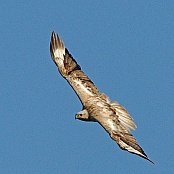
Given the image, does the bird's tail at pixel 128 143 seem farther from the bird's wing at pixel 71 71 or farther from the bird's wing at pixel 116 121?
the bird's wing at pixel 71 71

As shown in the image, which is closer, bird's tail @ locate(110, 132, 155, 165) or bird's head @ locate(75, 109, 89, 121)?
bird's tail @ locate(110, 132, 155, 165)

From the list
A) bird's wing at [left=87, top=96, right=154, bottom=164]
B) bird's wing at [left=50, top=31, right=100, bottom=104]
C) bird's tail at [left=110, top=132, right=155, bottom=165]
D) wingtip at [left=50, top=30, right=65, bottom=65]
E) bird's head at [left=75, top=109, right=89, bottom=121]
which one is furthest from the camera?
wingtip at [left=50, top=30, right=65, bottom=65]

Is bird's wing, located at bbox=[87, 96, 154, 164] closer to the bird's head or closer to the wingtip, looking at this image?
the bird's head

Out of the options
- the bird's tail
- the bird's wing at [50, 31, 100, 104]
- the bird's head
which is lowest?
the bird's tail

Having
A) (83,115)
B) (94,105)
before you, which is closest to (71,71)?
(94,105)

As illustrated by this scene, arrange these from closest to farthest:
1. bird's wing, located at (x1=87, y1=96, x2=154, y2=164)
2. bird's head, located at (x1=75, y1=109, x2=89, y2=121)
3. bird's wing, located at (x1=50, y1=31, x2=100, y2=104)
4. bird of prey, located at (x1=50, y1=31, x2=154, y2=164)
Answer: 1. bird's wing, located at (x1=87, y1=96, x2=154, y2=164)
2. bird of prey, located at (x1=50, y1=31, x2=154, y2=164)
3. bird's head, located at (x1=75, y1=109, x2=89, y2=121)
4. bird's wing, located at (x1=50, y1=31, x2=100, y2=104)

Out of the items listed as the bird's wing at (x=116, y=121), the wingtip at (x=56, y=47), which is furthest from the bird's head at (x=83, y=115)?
the wingtip at (x=56, y=47)

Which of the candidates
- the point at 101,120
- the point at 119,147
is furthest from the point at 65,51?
the point at 119,147

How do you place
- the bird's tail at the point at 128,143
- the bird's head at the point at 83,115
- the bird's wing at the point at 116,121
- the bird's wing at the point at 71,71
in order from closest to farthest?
the bird's tail at the point at 128,143 → the bird's wing at the point at 116,121 → the bird's head at the point at 83,115 → the bird's wing at the point at 71,71

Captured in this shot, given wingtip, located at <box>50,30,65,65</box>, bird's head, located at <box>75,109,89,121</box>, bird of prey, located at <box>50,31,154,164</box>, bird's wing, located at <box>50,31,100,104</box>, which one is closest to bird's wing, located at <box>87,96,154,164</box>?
bird of prey, located at <box>50,31,154,164</box>
